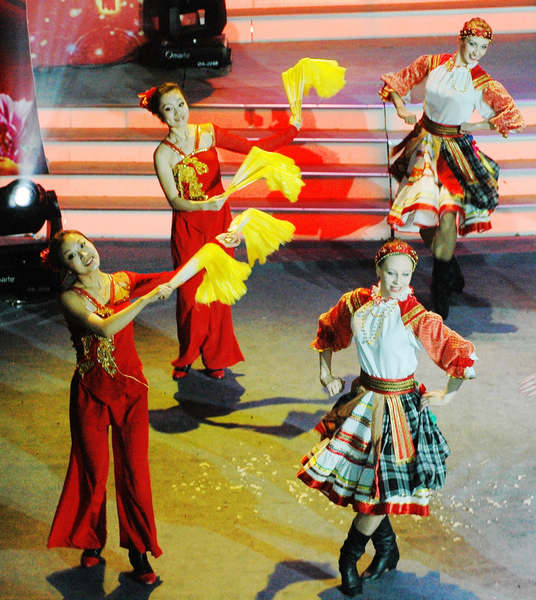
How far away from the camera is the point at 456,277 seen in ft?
20.3

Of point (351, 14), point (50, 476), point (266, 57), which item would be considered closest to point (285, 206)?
point (266, 57)

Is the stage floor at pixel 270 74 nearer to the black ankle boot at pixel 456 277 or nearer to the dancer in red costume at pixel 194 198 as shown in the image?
the black ankle boot at pixel 456 277

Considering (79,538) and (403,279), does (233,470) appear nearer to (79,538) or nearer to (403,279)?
(79,538)

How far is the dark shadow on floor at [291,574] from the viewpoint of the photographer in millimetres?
3539

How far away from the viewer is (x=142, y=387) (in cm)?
352

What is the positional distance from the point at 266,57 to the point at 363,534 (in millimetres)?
6676

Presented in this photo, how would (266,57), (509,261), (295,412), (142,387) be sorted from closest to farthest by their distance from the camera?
(142,387) → (295,412) → (509,261) → (266,57)

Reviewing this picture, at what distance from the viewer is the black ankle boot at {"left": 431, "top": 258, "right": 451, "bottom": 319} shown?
579cm

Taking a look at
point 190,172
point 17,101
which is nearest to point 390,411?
point 190,172

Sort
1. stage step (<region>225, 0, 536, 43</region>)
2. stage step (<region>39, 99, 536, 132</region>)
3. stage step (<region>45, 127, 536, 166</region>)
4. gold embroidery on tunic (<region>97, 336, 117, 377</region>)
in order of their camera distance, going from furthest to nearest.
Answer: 1. stage step (<region>225, 0, 536, 43</region>)
2. stage step (<region>39, 99, 536, 132</region>)
3. stage step (<region>45, 127, 536, 166</region>)
4. gold embroidery on tunic (<region>97, 336, 117, 377</region>)

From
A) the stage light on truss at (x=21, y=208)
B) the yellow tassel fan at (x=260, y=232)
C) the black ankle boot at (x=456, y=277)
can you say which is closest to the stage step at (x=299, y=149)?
the stage light on truss at (x=21, y=208)

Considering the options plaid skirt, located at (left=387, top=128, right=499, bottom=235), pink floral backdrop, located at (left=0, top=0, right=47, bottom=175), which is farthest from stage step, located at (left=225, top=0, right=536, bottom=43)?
plaid skirt, located at (left=387, top=128, right=499, bottom=235)

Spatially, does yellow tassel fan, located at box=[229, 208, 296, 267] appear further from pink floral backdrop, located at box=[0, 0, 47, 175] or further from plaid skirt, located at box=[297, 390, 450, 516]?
pink floral backdrop, located at box=[0, 0, 47, 175]

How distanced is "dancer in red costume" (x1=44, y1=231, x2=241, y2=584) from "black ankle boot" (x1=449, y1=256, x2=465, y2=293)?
293 centimetres
